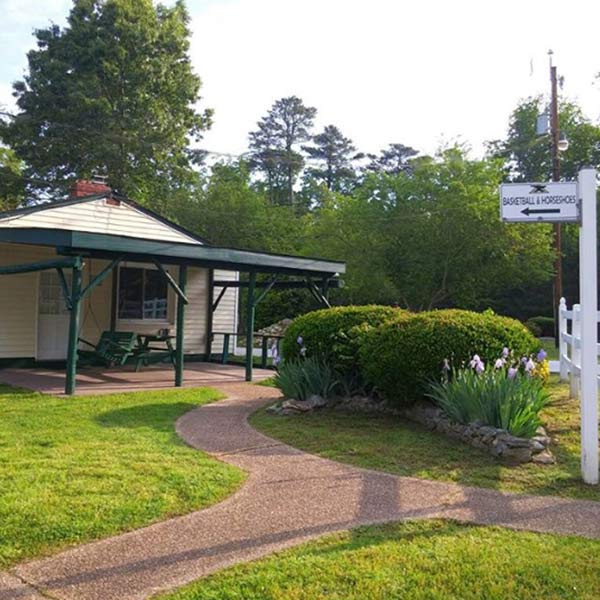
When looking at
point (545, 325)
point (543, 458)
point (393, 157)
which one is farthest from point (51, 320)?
point (393, 157)

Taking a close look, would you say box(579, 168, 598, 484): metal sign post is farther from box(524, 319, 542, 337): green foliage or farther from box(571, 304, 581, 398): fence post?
box(524, 319, 542, 337): green foliage

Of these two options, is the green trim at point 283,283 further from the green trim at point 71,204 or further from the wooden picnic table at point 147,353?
the wooden picnic table at point 147,353

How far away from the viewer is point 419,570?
11.5 ft

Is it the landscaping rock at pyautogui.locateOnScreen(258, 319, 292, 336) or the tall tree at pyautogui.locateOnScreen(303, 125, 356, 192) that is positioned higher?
the tall tree at pyautogui.locateOnScreen(303, 125, 356, 192)

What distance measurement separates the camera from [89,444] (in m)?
6.34

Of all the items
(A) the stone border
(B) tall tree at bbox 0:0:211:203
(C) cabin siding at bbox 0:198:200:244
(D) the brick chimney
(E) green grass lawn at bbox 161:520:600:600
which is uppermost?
(B) tall tree at bbox 0:0:211:203

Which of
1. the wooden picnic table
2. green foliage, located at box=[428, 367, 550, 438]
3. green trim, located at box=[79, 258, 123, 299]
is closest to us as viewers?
green foliage, located at box=[428, 367, 550, 438]

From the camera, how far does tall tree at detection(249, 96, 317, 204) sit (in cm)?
4931

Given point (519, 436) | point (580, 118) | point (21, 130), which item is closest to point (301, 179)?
point (580, 118)

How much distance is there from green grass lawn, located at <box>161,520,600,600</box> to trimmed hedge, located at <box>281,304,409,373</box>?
4714 millimetres

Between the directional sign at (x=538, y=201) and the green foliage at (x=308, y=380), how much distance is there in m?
3.90

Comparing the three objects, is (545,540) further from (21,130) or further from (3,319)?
(21,130)

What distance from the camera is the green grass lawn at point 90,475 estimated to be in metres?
4.11

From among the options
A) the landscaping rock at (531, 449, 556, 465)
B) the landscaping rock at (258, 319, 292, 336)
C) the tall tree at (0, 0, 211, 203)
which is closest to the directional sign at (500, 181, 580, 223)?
the landscaping rock at (531, 449, 556, 465)
